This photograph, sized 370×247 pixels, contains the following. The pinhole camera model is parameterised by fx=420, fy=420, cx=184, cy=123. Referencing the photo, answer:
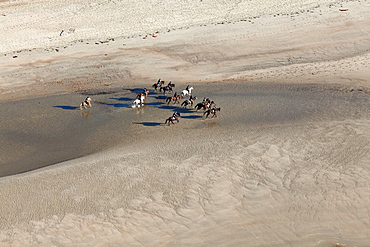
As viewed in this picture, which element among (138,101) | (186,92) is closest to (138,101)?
(138,101)

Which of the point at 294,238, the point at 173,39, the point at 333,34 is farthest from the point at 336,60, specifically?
the point at 294,238

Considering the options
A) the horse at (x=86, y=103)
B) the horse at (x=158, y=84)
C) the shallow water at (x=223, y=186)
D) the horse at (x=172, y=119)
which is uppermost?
the horse at (x=158, y=84)

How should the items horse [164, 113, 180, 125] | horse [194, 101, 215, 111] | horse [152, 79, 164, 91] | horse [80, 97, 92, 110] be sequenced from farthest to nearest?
horse [152, 79, 164, 91], horse [80, 97, 92, 110], horse [194, 101, 215, 111], horse [164, 113, 180, 125]

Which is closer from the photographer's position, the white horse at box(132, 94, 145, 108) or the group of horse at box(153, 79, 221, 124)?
the group of horse at box(153, 79, 221, 124)

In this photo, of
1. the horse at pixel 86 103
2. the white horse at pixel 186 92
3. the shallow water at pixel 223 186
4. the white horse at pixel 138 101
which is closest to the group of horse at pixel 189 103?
the white horse at pixel 186 92

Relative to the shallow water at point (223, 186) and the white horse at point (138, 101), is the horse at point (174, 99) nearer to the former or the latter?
the white horse at point (138, 101)

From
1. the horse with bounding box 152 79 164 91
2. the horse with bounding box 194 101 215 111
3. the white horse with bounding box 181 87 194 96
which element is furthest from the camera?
the horse with bounding box 152 79 164 91

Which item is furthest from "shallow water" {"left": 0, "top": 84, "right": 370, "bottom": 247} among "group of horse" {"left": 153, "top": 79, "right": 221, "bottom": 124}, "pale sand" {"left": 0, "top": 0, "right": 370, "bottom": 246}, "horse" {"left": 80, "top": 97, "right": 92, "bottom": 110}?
"horse" {"left": 80, "top": 97, "right": 92, "bottom": 110}

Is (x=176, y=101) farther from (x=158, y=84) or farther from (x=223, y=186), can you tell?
(x=223, y=186)

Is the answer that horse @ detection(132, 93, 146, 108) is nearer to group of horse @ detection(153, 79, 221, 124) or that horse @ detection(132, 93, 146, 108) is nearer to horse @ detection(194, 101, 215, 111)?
group of horse @ detection(153, 79, 221, 124)

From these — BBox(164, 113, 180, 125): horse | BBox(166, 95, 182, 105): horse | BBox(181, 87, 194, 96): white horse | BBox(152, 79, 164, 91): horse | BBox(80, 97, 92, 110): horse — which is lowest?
BBox(164, 113, 180, 125): horse
